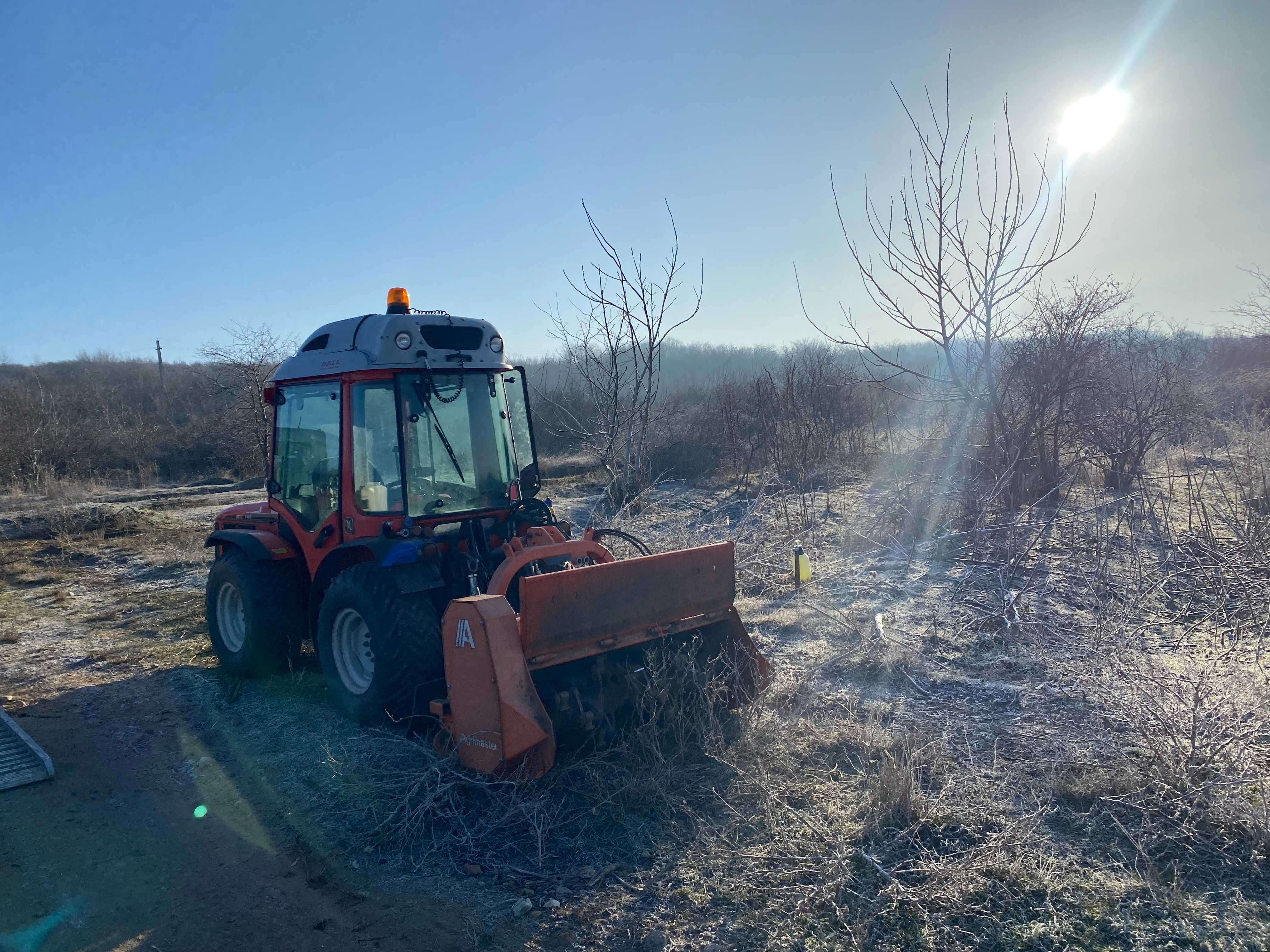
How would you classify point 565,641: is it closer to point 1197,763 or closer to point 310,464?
point 310,464

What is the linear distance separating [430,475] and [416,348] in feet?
2.59

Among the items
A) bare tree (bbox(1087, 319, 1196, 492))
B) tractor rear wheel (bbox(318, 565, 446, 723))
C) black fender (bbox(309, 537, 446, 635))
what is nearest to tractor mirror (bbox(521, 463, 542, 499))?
black fender (bbox(309, 537, 446, 635))

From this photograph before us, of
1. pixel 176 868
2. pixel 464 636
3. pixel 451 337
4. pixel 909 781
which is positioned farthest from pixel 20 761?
pixel 909 781

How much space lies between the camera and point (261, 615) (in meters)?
5.71

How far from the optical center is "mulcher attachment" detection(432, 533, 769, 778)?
3818 mm

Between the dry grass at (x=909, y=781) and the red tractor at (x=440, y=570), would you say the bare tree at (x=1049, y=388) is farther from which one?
the red tractor at (x=440, y=570)

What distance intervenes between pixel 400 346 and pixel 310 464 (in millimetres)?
1179

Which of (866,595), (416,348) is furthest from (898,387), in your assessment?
(416,348)

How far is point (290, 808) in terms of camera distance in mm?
4129

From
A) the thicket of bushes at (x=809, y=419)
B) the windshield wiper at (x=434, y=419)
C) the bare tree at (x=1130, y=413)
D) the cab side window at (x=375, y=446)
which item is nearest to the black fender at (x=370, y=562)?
the cab side window at (x=375, y=446)

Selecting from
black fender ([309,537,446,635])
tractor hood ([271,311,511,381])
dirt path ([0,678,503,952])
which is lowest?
dirt path ([0,678,503,952])

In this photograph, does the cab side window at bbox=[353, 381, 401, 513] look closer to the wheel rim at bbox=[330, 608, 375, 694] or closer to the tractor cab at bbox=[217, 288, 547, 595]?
the tractor cab at bbox=[217, 288, 547, 595]

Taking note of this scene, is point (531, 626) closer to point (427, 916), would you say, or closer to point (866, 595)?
point (427, 916)

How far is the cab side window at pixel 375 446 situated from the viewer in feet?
16.8
